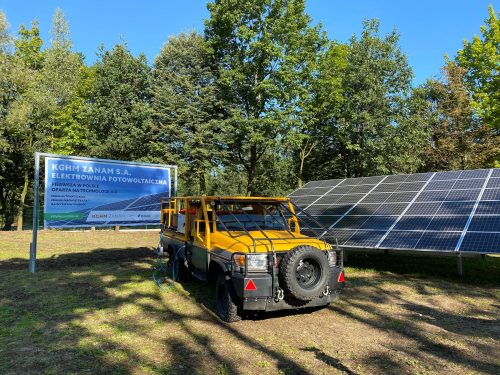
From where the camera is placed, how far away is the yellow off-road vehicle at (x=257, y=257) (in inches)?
235

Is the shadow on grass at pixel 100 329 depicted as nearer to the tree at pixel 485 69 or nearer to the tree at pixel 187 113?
the tree at pixel 187 113

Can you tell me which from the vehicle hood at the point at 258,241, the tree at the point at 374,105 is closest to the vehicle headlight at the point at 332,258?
the vehicle hood at the point at 258,241

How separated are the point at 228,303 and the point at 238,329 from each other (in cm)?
46

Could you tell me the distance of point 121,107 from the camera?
90.1 ft

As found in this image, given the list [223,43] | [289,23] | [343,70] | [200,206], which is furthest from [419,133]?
[200,206]

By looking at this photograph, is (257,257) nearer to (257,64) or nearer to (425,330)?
(425,330)

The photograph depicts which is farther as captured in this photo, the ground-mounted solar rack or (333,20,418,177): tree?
(333,20,418,177): tree

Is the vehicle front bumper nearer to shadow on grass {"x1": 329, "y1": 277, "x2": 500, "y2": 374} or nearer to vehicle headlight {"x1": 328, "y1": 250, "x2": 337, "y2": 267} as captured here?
vehicle headlight {"x1": 328, "y1": 250, "x2": 337, "y2": 267}

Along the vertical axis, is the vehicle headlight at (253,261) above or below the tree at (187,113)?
below

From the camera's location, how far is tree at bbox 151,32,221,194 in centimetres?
2533

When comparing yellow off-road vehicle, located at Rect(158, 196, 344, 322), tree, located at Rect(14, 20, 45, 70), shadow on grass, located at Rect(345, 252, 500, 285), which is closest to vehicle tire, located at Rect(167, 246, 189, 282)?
yellow off-road vehicle, located at Rect(158, 196, 344, 322)

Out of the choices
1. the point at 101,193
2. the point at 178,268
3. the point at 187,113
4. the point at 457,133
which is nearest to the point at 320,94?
the point at 187,113

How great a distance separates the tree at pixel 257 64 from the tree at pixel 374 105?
164 inches

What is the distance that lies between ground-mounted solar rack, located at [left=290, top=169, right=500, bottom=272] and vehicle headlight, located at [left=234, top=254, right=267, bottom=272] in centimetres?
490
